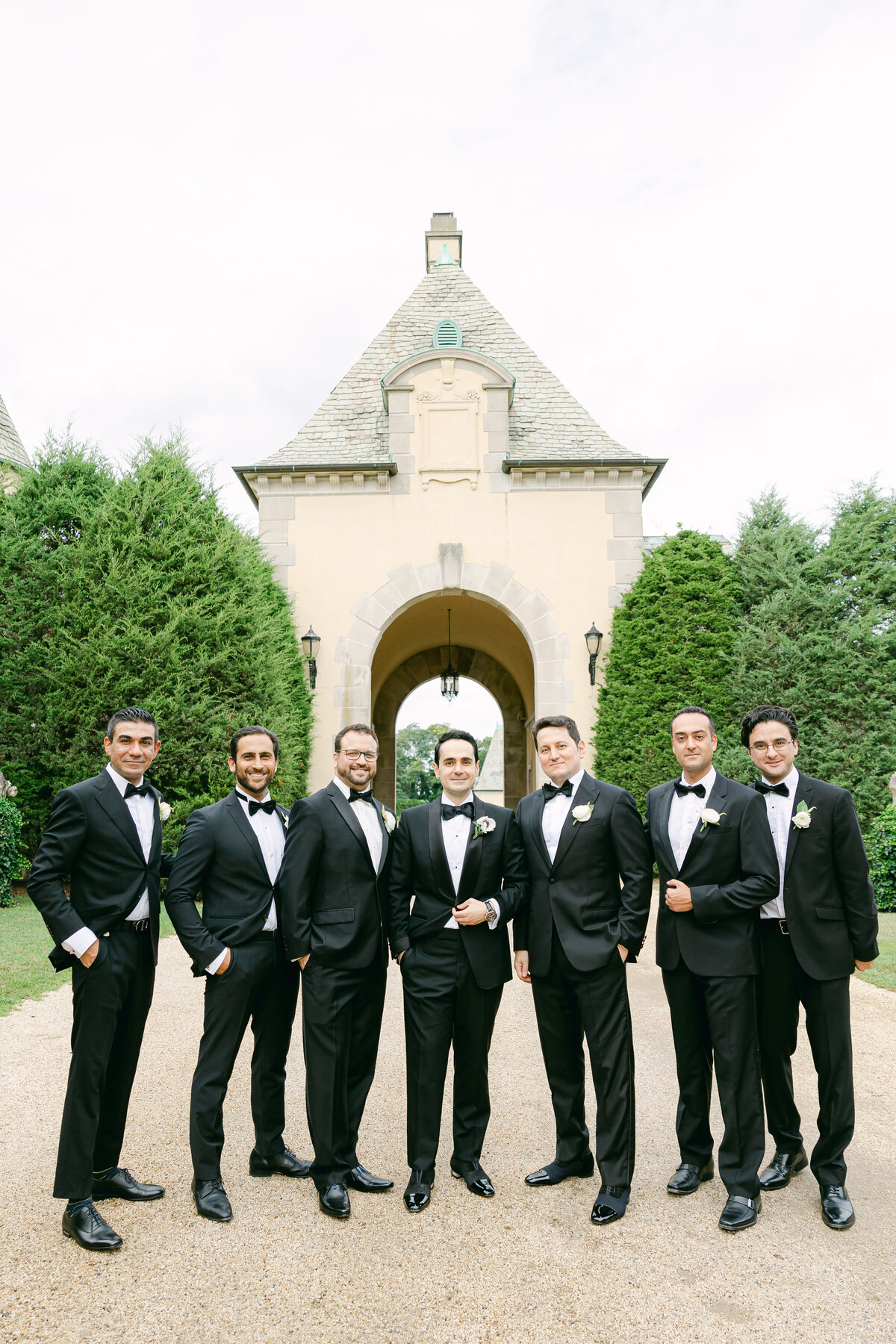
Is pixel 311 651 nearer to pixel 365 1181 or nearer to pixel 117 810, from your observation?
pixel 117 810

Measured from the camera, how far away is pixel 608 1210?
3.33 metres

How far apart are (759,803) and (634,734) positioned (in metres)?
9.14

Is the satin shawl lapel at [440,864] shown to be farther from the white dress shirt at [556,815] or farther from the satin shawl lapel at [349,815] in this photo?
the white dress shirt at [556,815]

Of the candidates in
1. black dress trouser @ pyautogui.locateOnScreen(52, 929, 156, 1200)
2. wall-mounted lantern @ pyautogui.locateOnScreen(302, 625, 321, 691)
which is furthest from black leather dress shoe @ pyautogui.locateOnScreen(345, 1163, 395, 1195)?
wall-mounted lantern @ pyautogui.locateOnScreen(302, 625, 321, 691)

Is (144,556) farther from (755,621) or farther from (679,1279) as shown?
(679,1279)

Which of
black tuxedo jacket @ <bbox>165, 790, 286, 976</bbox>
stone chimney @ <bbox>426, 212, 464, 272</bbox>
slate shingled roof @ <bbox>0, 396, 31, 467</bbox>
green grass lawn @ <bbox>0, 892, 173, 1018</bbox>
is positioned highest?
stone chimney @ <bbox>426, 212, 464, 272</bbox>

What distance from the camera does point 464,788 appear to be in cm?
384

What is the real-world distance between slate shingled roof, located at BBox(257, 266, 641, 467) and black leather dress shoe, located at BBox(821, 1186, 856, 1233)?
449 inches

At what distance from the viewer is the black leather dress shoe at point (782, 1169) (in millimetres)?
3635

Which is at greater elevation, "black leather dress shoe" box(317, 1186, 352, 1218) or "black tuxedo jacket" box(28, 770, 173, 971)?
"black tuxedo jacket" box(28, 770, 173, 971)

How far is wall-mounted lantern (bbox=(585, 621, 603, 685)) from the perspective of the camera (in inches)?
523

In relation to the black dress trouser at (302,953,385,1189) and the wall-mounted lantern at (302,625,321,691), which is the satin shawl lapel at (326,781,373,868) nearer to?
the black dress trouser at (302,953,385,1189)

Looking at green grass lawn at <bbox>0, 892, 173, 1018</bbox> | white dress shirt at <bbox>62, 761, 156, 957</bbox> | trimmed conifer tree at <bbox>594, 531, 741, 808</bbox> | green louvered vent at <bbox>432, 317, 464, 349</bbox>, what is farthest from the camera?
green louvered vent at <bbox>432, 317, 464, 349</bbox>

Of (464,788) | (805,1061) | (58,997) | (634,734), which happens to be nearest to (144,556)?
(58,997)
